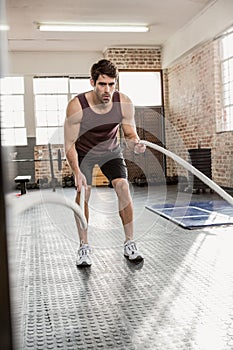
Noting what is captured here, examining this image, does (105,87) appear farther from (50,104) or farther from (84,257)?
(50,104)

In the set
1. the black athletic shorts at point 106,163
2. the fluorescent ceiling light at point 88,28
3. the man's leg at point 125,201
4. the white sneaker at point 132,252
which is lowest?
the white sneaker at point 132,252

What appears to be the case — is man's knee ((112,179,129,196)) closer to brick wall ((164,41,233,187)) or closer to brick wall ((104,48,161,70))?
brick wall ((164,41,233,187))

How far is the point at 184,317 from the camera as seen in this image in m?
1.95

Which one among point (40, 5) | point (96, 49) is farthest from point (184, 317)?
point (96, 49)

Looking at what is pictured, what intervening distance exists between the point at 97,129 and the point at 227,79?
534 cm

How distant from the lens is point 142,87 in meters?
10.5

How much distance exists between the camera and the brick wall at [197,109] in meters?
7.82

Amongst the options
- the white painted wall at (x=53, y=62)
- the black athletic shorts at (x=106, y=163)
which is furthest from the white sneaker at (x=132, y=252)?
the white painted wall at (x=53, y=62)

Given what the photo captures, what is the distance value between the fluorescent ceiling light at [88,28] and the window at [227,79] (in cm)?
200

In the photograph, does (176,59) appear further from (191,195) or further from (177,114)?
(191,195)

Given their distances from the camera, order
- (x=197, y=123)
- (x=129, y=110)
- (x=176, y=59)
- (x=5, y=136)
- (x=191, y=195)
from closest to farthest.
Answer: (x=5, y=136) → (x=129, y=110) → (x=191, y=195) → (x=197, y=123) → (x=176, y=59)

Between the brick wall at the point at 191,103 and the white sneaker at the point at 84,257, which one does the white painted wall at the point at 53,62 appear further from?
the white sneaker at the point at 84,257

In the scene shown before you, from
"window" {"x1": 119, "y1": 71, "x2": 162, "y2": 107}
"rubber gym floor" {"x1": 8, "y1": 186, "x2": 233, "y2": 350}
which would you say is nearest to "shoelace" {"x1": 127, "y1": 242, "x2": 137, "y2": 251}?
"rubber gym floor" {"x1": 8, "y1": 186, "x2": 233, "y2": 350}

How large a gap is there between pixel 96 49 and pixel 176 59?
7.09 ft
